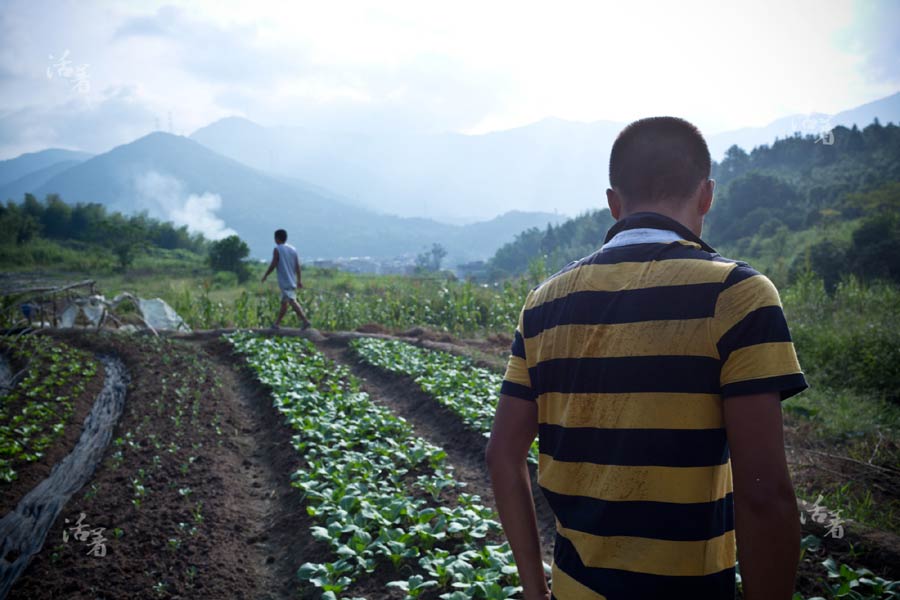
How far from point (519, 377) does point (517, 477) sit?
28cm

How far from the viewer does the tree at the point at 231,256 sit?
1332 inches

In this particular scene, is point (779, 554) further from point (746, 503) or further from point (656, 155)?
point (656, 155)

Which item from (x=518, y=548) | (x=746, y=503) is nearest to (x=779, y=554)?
(x=746, y=503)

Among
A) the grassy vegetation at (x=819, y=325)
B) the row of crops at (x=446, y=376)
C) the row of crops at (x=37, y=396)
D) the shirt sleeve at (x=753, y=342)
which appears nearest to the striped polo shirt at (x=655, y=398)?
the shirt sleeve at (x=753, y=342)

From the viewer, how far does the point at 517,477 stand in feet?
5.21

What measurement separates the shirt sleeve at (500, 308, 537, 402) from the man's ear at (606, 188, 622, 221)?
0.39m

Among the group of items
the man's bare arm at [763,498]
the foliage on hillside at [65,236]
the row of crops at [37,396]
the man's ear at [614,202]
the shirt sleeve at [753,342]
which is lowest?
the row of crops at [37,396]

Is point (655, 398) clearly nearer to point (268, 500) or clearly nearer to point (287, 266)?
point (268, 500)

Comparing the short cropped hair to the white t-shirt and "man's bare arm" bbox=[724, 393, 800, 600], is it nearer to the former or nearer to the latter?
"man's bare arm" bbox=[724, 393, 800, 600]

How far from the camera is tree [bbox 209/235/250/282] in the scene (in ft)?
111

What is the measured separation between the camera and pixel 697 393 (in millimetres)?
1225

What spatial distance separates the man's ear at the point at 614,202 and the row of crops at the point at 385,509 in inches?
88.9

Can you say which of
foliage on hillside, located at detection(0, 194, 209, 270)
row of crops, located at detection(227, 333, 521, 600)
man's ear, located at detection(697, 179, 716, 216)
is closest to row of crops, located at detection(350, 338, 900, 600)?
row of crops, located at detection(227, 333, 521, 600)

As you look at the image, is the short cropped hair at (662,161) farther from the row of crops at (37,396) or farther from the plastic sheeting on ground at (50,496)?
the row of crops at (37,396)
